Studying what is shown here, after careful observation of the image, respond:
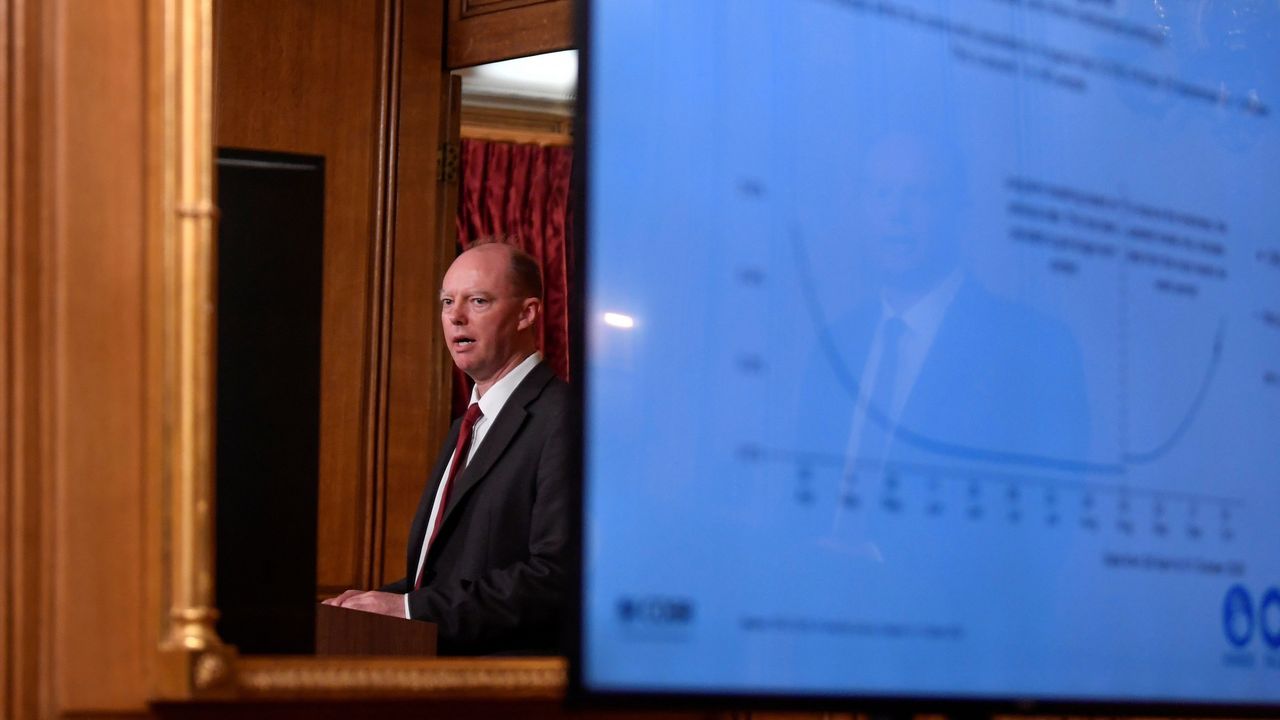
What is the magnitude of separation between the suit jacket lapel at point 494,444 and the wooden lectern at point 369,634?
71 centimetres

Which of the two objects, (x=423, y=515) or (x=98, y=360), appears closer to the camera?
(x=98, y=360)

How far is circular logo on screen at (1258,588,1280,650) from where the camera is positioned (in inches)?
58.0

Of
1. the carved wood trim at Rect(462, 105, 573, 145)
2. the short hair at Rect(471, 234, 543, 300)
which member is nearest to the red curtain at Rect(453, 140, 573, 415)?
the carved wood trim at Rect(462, 105, 573, 145)

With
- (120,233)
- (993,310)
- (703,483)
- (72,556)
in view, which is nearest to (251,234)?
(120,233)

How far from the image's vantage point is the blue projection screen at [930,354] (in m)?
1.15

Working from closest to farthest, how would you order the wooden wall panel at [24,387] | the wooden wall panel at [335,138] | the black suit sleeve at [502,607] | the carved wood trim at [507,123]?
the wooden wall panel at [24,387]
the black suit sleeve at [502,607]
the wooden wall panel at [335,138]
the carved wood trim at [507,123]

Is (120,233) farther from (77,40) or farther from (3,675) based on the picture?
(3,675)

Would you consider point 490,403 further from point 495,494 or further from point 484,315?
point 495,494

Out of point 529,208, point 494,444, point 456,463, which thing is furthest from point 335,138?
point 494,444

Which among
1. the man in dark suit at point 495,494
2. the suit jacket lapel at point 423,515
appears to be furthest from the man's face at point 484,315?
the suit jacket lapel at point 423,515

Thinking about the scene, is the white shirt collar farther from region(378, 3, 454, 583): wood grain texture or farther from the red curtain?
the red curtain

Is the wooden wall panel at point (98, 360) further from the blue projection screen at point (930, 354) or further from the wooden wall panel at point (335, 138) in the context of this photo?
the wooden wall panel at point (335, 138)

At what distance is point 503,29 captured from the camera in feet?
10.9

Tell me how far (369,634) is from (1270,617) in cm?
87
